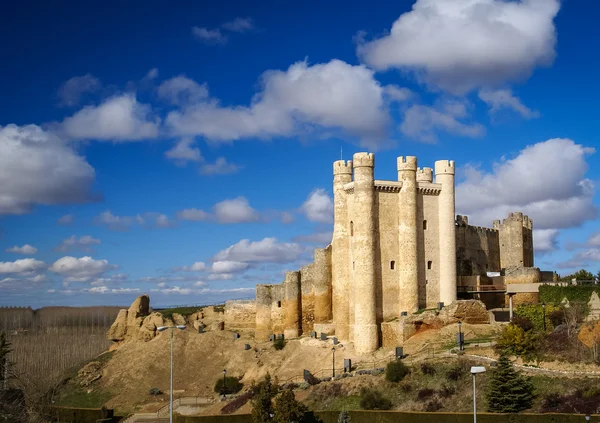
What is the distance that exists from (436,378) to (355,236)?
50.5ft

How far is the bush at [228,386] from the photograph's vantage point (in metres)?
62.2

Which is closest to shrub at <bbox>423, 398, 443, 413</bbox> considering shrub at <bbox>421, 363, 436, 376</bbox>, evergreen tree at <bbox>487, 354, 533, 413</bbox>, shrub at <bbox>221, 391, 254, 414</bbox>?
evergreen tree at <bbox>487, 354, 533, 413</bbox>

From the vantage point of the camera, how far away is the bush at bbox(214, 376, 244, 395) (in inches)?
2450

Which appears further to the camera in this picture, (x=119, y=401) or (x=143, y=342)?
(x=143, y=342)

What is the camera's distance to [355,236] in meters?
59.8

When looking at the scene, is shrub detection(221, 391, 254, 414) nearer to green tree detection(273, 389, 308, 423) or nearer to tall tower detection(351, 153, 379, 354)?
green tree detection(273, 389, 308, 423)

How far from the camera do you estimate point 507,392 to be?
1626 inches

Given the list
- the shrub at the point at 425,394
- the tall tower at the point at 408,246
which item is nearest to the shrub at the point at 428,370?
the shrub at the point at 425,394

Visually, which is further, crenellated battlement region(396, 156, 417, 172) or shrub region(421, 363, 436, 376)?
crenellated battlement region(396, 156, 417, 172)

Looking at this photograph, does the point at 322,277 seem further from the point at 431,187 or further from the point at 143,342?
the point at 143,342

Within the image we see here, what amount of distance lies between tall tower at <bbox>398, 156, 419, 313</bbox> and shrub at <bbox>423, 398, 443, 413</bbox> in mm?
15703

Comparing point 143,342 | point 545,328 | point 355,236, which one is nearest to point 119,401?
point 143,342

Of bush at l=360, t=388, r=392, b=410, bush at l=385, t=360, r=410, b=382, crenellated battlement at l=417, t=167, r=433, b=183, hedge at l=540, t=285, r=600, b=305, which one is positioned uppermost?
crenellated battlement at l=417, t=167, r=433, b=183

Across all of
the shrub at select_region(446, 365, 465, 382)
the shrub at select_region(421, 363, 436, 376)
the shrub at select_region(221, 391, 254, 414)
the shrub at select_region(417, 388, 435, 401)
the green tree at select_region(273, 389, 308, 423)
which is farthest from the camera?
the shrub at select_region(221, 391, 254, 414)
